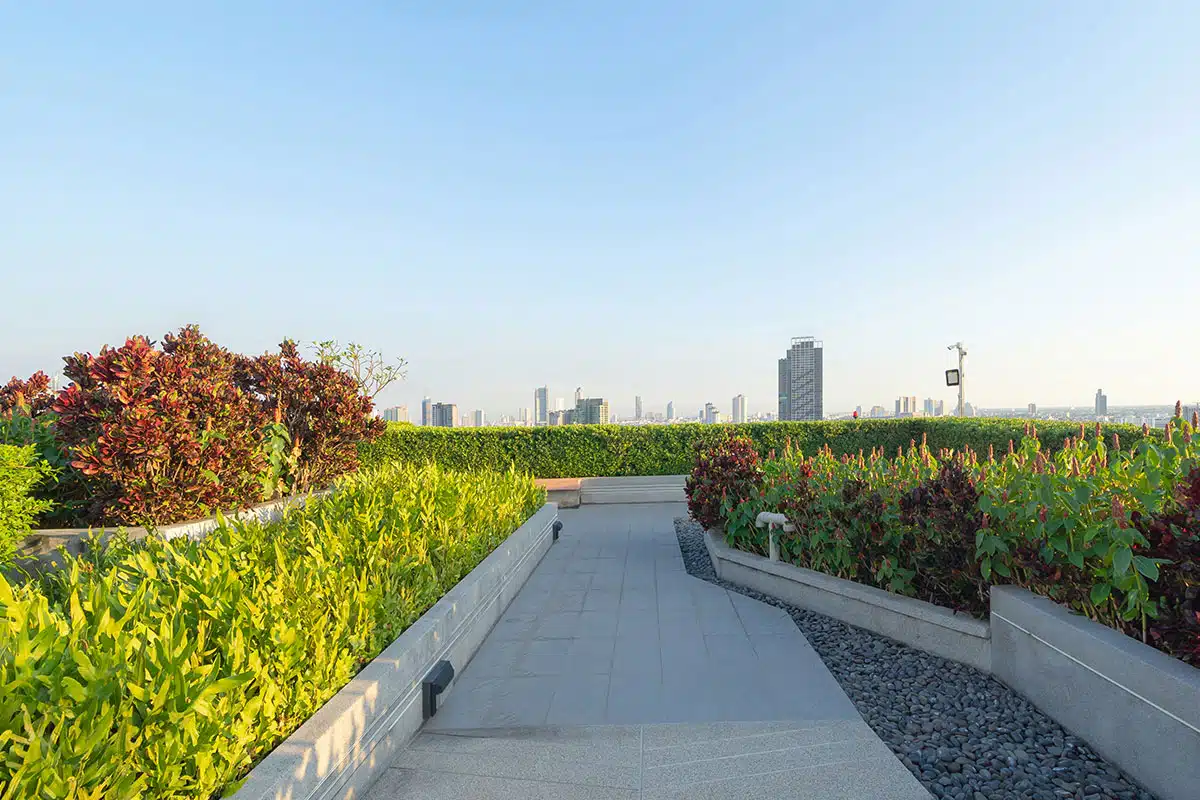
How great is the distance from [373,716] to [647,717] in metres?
1.28

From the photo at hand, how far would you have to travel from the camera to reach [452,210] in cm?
1117

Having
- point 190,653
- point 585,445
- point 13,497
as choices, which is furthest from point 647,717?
point 585,445

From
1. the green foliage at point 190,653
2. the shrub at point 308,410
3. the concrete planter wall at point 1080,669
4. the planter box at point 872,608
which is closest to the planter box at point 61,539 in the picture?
the green foliage at point 190,653

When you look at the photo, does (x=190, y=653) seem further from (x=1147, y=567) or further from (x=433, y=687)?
(x=1147, y=567)

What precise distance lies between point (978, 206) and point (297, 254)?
11089 mm

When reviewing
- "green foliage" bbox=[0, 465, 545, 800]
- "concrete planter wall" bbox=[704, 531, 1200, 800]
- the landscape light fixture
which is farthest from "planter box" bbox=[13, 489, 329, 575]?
"concrete planter wall" bbox=[704, 531, 1200, 800]

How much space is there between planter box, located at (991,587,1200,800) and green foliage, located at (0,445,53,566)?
6.09 meters

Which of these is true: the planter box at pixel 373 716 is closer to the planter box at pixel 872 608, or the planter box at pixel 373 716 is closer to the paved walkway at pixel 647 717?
the paved walkway at pixel 647 717

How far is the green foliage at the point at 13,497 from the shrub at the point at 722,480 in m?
5.46

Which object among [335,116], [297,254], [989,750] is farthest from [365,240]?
[989,750]

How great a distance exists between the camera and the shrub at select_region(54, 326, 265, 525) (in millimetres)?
4691

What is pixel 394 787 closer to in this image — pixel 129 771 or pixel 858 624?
pixel 129 771

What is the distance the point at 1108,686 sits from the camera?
241 cm

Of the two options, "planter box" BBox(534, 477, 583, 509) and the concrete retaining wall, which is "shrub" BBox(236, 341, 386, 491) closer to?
"planter box" BBox(534, 477, 583, 509)
